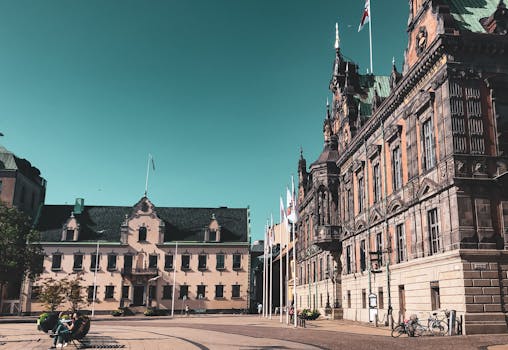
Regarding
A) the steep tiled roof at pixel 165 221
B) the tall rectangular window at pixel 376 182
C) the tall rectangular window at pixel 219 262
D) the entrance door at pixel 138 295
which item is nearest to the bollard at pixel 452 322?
the tall rectangular window at pixel 376 182

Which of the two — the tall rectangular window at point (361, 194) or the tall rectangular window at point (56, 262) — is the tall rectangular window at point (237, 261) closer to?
the tall rectangular window at point (56, 262)

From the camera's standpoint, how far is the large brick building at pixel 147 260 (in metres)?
69.8

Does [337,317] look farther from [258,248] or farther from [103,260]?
[258,248]

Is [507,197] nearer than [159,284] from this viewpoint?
Yes

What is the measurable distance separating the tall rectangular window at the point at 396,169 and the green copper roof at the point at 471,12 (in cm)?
909

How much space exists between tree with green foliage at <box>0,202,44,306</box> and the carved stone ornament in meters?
41.0

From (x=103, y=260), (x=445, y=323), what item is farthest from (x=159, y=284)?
(x=445, y=323)

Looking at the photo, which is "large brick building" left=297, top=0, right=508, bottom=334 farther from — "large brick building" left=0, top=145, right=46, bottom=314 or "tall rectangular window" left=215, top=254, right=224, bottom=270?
"large brick building" left=0, top=145, right=46, bottom=314

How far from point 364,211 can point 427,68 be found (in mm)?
15566

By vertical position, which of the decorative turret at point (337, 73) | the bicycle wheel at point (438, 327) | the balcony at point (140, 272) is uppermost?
the decorative turret at point (337, 73)

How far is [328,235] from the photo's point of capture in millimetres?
47938

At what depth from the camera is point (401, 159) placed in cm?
3328

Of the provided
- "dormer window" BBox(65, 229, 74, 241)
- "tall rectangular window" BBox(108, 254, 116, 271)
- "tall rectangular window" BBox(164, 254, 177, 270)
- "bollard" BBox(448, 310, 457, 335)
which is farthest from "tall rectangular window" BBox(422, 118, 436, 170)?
"dormer window" BBox(65, 229, 74, 241)

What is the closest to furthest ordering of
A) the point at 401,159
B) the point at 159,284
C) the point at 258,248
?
1. the point at 401,159
2. the point at 159,284
3. the point at 258,248
